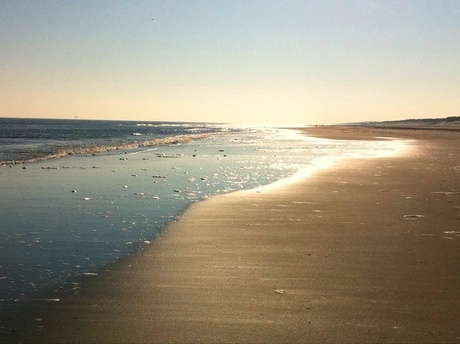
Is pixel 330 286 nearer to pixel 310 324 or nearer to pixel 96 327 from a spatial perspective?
pixel 310 324

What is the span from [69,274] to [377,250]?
15.4 ft

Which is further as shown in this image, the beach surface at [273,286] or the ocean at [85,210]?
the ocean at [85,210]

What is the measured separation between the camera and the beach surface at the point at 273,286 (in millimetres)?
4809

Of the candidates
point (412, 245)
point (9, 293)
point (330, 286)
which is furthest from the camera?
point (412, 245)

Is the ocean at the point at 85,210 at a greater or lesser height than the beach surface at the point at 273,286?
greater

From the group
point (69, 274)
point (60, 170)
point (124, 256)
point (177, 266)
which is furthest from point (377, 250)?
point (60, 170)

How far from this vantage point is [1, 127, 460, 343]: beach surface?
481 cm

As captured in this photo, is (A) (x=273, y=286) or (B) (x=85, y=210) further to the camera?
(B) (x=85, y=210)

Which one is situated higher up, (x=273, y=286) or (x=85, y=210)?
(x=85, y=210)

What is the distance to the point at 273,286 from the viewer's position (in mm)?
6164

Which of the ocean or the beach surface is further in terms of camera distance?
the ocean

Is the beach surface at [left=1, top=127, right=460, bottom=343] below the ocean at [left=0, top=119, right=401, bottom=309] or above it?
below

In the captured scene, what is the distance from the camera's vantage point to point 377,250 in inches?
312

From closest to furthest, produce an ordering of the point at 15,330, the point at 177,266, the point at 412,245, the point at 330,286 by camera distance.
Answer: the point at 15,330, the point at 330,286, the point at 177,266, the point at 412,245
